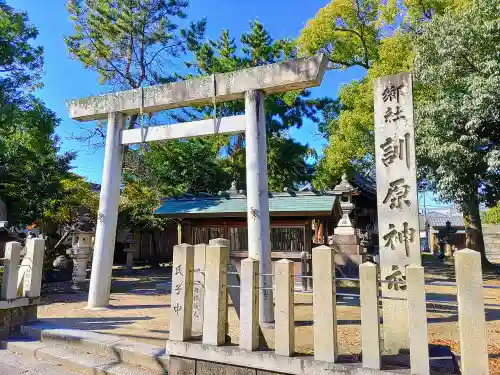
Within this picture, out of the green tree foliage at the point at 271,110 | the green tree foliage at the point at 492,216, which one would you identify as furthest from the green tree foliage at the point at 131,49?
the green tree foliage at the point at 492,216

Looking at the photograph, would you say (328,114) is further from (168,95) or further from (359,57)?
(168,95)

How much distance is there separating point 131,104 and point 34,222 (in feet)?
26.9

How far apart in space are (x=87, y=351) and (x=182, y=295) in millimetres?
2123

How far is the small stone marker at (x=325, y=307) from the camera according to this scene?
3291 millimetres

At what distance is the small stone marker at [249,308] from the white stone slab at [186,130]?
3639 millimetres

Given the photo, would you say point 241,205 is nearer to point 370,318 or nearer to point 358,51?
point 370,318

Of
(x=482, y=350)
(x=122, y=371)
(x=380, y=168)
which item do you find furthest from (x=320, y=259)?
(x=122, y=371)

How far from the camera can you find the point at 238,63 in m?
19.9

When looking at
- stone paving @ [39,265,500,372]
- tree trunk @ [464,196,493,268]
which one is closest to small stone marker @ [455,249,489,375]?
stone paving @ [39,265,500,372]

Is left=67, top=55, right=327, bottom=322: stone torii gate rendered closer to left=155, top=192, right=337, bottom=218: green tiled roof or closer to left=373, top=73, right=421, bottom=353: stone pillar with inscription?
left=373, top=73, right=421, bottom=353: stone pillar with inscription

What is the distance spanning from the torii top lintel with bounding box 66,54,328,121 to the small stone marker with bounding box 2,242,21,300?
3473mm

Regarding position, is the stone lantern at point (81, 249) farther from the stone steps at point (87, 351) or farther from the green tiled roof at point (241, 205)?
the stone steps at point (87, 351)

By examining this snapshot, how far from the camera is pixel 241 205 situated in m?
12.6

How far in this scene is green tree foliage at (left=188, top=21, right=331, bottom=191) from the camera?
1966 cm
